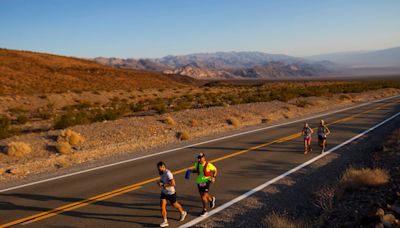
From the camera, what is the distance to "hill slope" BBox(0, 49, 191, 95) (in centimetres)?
5509

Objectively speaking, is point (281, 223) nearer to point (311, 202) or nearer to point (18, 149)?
point (311, 202)

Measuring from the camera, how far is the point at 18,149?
16.4 m

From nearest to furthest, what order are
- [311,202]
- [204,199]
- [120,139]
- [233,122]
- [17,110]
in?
[204,199] → [311,202] → [120,139] → [233,122] → [17,110]

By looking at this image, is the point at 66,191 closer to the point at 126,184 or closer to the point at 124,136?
the point at 126,184

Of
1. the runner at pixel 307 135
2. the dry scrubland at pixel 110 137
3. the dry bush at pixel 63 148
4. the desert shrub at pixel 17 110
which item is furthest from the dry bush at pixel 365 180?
the desert shrub at pixel 17 110

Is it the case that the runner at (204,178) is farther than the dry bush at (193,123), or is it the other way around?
the dry bush at (193,123)

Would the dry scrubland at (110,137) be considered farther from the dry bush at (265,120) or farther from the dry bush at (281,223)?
the dry bush at (281,223)

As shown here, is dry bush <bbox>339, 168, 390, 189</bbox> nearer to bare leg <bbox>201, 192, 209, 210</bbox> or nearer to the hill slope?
bare leg <bbox>201, 192, 209, 210</bbox>

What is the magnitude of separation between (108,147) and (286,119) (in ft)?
54.6

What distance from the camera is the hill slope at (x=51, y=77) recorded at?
55.1m

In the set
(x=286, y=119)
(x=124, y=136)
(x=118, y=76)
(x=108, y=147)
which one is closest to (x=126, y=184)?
(x=108, y=147)

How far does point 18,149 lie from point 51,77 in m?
52.5

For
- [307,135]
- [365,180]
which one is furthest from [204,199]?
[307,135]

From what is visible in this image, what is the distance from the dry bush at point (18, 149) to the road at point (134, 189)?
5.03m
